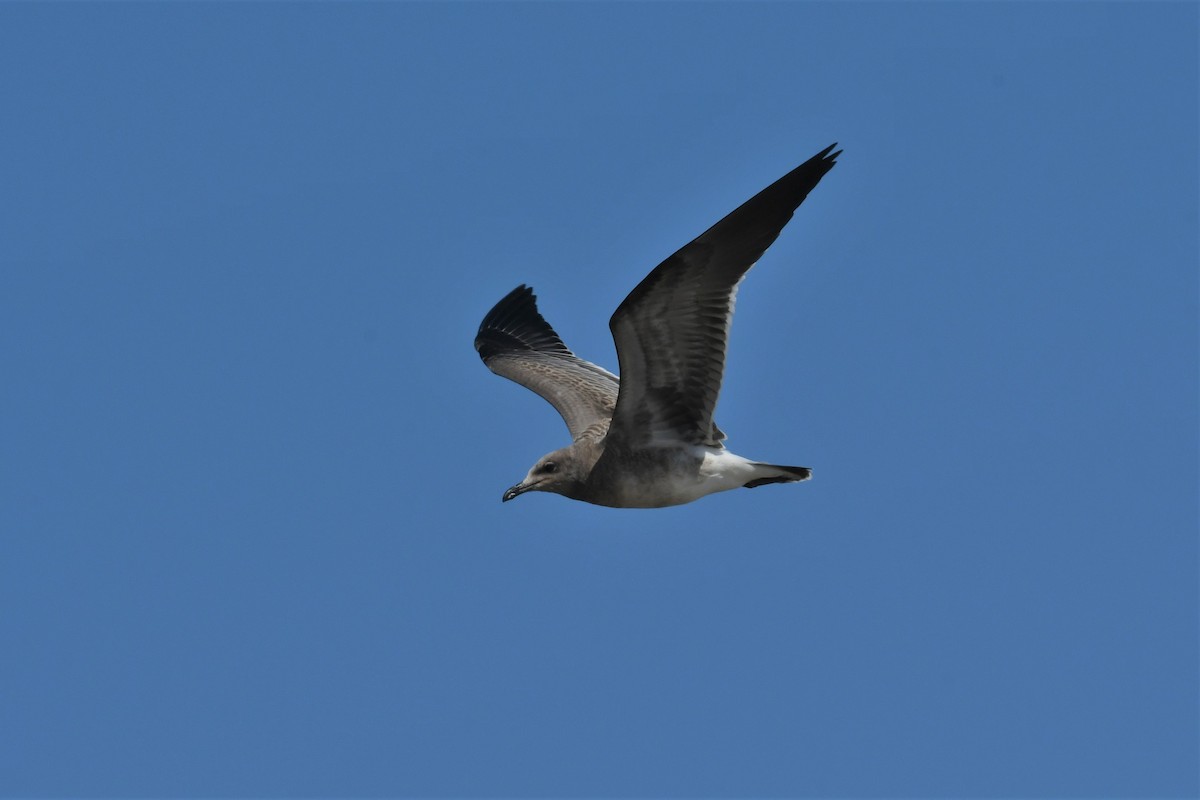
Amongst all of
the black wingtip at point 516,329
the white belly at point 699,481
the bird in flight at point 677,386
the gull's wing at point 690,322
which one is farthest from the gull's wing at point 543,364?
the gull's wing at point 690,322

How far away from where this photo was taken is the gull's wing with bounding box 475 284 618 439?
1777 cm

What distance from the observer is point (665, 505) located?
15367 mm

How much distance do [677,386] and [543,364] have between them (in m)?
5.39

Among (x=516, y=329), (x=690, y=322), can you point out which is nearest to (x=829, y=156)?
(x=690, y=322)

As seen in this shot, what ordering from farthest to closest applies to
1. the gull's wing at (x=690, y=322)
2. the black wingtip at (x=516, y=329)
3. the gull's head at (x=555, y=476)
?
the black wingtip at (x=516, y=329)
the gull's head at (x=555, y=476)
the gull's wing at (x=690, y=322)

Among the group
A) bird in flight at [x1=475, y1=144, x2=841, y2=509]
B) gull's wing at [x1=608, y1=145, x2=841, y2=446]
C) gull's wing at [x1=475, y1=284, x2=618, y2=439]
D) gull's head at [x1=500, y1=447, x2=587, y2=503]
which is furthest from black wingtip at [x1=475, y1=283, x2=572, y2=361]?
gull's wing at [x1=608, y1=145, x2=841, y2=446]

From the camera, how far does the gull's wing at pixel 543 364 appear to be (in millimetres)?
17766

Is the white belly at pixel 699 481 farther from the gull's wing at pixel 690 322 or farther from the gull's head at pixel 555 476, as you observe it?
the gull's head at pixel 555 476

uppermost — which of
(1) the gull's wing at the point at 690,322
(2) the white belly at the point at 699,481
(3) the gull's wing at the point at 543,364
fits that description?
(3) the gull's wing at the point at 543,364

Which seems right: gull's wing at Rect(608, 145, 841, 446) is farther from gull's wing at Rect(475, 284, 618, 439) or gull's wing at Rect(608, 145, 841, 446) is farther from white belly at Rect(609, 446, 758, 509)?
gull's wing at Rect(475, 284, 618, 439)

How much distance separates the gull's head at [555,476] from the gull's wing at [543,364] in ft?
2.21

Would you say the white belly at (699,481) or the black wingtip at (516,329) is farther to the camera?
the black wingtip at (516,329)

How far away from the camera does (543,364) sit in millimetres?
19766

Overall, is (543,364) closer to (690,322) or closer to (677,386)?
(677,386)
